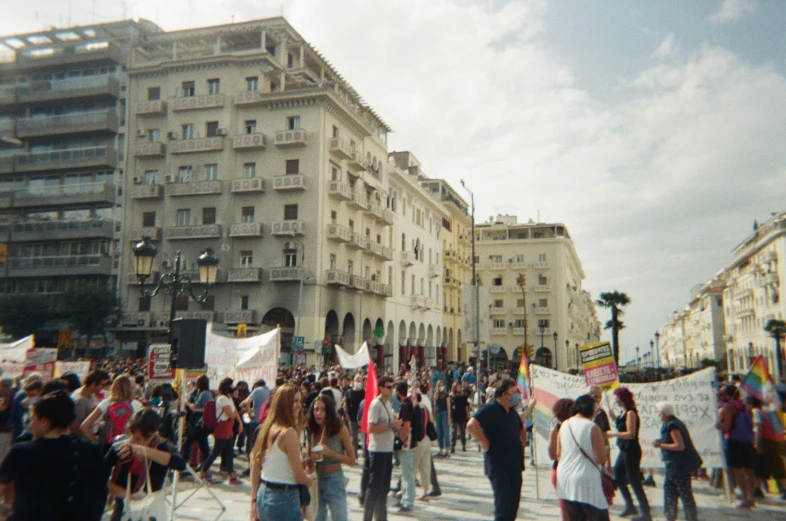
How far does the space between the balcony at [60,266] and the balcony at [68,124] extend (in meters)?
9.02

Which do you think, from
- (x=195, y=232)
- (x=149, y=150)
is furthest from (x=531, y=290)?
(x=149, y=150)

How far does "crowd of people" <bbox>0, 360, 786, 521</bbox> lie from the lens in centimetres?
411

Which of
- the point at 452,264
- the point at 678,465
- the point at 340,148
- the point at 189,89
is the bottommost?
the point at 678,465

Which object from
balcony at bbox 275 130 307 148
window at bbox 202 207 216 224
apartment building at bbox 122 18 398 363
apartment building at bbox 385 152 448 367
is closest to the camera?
apartment building at bbox 122 18 398 363

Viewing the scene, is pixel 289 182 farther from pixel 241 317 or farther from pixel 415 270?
pixel 415 270

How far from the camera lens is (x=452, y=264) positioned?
69250 mm

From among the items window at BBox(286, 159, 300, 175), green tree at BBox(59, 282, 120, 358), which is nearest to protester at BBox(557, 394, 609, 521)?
window at BBox(286, 159, 300, 175)

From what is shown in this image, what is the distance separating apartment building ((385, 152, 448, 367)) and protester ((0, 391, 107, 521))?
153 feet

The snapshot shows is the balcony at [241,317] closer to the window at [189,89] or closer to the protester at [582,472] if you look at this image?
the window at [189,89]

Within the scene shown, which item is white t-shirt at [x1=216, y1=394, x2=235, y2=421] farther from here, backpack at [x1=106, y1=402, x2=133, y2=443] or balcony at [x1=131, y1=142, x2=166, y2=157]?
balcony at [x1=131, y1=142, x2=166, y2=157]

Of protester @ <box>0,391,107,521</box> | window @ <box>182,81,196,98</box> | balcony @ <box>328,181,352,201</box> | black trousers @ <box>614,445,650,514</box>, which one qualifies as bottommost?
black trousers @ <box>614,445,650,514</box>

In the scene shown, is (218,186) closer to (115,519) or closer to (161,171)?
(161,171)

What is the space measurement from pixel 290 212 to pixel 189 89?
1119 centimetres

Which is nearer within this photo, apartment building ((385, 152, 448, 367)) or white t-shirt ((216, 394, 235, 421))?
white t-shirt ((216, 394, 235, 421))
